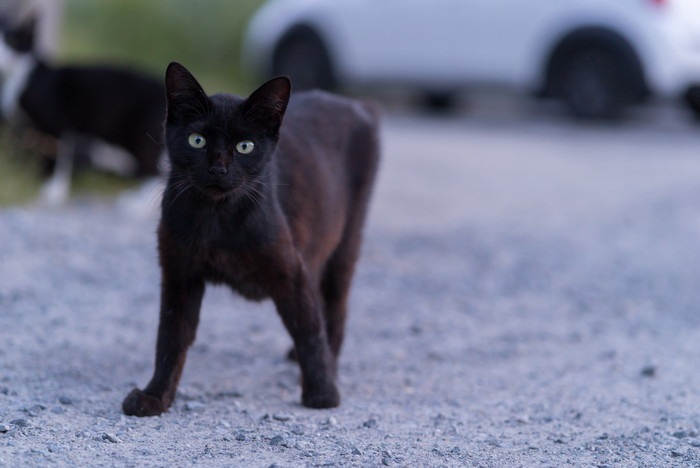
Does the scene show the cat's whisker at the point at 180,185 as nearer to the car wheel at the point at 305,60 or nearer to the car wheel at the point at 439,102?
the car wheel at the point at 305,60

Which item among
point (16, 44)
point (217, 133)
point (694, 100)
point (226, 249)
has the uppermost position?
point (694, 100)

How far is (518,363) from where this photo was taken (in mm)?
4707

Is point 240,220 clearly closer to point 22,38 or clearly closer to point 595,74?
point 22,38

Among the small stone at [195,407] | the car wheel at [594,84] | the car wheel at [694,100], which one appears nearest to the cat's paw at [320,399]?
the small stone at [195,407]

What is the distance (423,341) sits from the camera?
198 inches

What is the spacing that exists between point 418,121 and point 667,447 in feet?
29.4

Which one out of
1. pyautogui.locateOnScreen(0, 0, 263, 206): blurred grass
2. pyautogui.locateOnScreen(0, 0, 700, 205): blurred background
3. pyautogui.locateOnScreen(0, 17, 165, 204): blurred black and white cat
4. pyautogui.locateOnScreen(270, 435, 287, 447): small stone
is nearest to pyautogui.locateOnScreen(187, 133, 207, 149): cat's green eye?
pyautogui.locateOnScreen(270, 435, 287, 447): small stone

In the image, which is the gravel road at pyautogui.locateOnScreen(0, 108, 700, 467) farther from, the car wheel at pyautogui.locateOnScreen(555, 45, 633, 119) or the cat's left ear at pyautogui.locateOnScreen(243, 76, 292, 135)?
the car wheel at pyautogui.locateOnScreen(555, 45, 633, 119)

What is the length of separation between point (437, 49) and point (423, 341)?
7578 mm

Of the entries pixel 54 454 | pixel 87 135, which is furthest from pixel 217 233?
pixel 87 135

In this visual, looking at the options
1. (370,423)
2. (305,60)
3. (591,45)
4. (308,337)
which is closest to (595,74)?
(591,45)

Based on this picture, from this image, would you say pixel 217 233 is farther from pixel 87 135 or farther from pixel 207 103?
pixel 87 135

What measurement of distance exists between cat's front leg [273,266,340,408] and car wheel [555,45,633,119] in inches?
313

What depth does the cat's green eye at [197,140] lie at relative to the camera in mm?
3533
